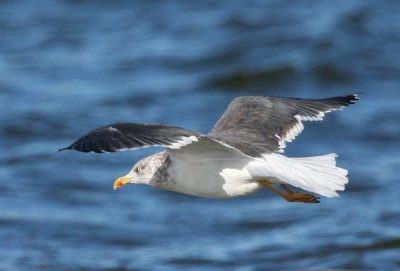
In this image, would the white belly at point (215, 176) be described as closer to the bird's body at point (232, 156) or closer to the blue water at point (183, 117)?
the bird's body at point (232, 156)

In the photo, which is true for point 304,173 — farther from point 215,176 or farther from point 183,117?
→ point 183,117

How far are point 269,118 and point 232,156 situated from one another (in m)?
0.75

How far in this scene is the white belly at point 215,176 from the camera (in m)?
6.29

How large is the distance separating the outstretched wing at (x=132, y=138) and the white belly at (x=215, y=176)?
51 centimetres

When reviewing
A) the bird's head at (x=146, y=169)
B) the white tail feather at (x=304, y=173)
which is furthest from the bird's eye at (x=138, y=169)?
the white tail feather at (x=304, y=173)

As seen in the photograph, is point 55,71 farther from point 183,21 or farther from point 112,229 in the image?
point 112,229

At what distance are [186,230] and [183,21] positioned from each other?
23.1ft

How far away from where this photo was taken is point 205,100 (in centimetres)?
1375

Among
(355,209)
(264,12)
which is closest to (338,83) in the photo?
(264,12)

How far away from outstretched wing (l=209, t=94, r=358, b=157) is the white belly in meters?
0.19

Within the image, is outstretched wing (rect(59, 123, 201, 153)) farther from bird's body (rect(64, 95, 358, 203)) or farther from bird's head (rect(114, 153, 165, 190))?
bird's head (rect(114, 153, 165, 190))

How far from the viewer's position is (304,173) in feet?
20.2

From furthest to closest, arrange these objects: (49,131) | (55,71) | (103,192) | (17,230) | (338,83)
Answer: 1. (55,71)
2. (338,83)
3. (49,131)
4. (103,192)
5. (17,230)

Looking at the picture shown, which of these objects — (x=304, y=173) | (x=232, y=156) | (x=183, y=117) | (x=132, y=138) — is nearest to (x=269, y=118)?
(x=232, y=156)
